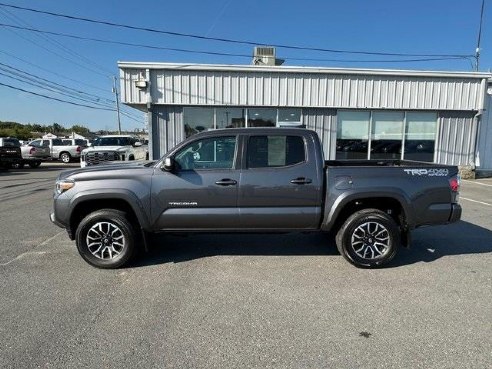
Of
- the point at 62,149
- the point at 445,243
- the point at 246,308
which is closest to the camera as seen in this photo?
the point at 246,308

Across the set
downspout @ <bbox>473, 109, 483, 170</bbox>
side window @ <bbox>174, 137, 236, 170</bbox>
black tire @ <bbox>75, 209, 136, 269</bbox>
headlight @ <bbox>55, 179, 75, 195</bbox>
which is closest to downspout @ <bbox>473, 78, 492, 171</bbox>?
downspout @ <bbox>473, 109, 483, 170</bbox>

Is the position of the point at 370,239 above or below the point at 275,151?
below

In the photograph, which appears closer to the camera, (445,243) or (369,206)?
(369,206)

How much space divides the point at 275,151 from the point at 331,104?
29.6ft

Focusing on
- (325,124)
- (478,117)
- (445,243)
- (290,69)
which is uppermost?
(290,69)

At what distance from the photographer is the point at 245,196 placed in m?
4.69

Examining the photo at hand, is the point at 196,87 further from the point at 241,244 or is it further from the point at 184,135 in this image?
the point at 241,244

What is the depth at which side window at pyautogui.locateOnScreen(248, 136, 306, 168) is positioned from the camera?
4.79 meters

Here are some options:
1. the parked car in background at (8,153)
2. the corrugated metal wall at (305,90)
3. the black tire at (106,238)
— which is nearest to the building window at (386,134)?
the corrugated metal wall at (305,90)

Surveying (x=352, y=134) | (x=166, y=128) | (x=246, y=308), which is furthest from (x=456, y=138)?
(x=246, y=308)

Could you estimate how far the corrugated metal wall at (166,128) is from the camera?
42.1 feet

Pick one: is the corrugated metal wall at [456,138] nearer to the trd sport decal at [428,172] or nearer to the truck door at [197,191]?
the trd sport decal at [428,172]

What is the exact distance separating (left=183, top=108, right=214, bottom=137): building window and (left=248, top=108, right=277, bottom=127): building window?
4.74 ft

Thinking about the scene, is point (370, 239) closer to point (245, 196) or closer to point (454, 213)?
point (454, 213)
